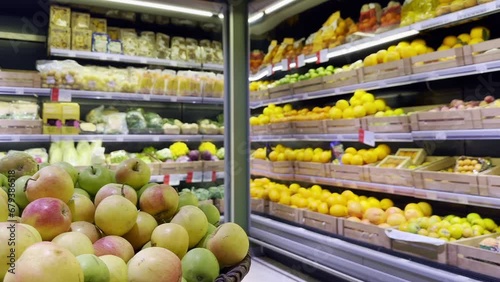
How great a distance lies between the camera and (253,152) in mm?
4656

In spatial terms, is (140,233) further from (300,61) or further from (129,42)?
(129,42)

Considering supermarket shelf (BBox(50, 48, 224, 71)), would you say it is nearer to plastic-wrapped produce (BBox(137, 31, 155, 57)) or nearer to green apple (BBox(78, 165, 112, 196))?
plastic-wrapped produce (BBox(137, 31, 155, 57))

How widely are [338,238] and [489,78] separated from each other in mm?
1511

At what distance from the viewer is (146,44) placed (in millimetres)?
3957

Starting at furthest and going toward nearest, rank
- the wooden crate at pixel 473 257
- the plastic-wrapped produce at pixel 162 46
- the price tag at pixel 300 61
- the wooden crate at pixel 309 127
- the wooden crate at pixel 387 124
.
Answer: the plastic-wrapped produce at pixel 162 46
the price tag at pixel 300 61
the wooden crate at pixel 309 127
the wooden crate at pixel 387 124
the wooden crate at pixel 473 257

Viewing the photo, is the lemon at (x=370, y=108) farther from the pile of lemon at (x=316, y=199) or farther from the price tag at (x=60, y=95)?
the price tag at (x=60, y=95)

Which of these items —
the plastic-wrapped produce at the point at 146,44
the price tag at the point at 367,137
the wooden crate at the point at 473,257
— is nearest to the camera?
the wooden crate at the point at 473,257

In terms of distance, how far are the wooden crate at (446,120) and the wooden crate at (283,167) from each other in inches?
55.2

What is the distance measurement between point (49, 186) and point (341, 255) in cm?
238

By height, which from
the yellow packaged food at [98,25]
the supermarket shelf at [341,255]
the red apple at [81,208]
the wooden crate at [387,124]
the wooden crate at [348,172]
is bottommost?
the supermarket shelf at [341,255]

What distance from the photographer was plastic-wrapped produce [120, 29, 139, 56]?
3846 millimetres

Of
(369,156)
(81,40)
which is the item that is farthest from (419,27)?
(81,40)

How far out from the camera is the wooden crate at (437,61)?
248cm

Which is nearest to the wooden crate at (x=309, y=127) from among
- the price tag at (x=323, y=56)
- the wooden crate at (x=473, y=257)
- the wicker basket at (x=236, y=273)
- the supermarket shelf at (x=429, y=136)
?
the supermarket shelf at (x=429, y=136)
